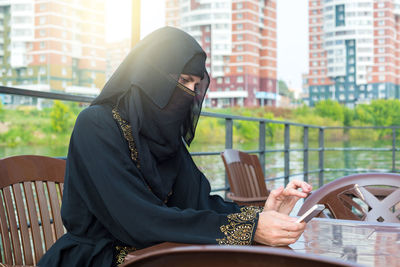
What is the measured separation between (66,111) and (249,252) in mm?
39725

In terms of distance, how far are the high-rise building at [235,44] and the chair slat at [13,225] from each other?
50.3 metres

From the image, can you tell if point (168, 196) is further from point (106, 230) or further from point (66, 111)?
point (66, 111)

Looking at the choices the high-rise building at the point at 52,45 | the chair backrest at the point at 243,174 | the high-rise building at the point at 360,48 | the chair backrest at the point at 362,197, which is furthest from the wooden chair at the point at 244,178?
the high-rise building at the point at 360,48

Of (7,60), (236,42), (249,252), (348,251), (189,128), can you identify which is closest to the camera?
(249,252)

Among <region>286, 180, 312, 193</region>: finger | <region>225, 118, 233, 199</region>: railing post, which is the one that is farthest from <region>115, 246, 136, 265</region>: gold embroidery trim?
<region>225, 118, 233, 199</region>: railing post

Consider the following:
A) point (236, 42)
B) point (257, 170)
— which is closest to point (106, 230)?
point (257, 170)

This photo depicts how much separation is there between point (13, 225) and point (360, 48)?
197 feet

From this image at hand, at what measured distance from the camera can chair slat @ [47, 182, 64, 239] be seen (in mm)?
1229

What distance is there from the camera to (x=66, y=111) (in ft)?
126

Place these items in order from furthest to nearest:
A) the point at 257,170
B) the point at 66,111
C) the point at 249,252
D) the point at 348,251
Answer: the point at 66,111
the point at 257,170
the point at 348,251
the point at 249,252

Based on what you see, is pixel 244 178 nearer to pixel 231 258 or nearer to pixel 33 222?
pixel 33 222

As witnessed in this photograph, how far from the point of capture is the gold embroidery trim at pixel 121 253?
3.19 feet

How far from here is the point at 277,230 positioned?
0.89 m

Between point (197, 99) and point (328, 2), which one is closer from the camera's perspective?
point (197, 99)
